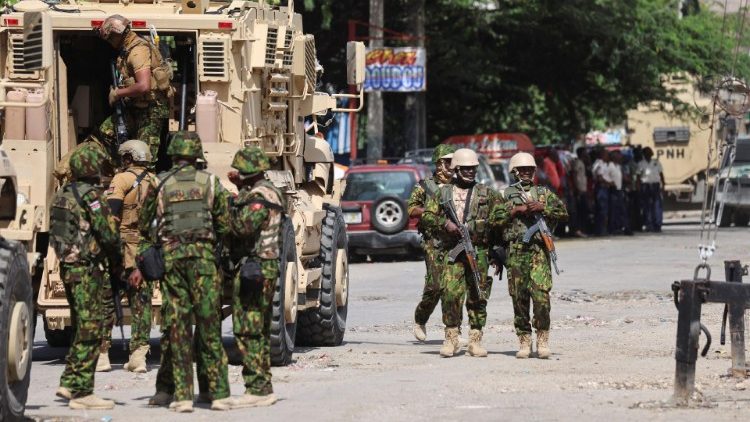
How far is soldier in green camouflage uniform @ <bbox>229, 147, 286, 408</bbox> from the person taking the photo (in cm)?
1124

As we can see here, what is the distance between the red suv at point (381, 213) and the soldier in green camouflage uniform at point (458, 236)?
1224cm

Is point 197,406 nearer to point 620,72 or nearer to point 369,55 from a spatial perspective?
point 369,55

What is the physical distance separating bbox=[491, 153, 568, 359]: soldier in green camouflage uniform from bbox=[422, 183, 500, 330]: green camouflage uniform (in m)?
0.13

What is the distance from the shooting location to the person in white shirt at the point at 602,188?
35.8m

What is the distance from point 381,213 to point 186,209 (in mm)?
16345

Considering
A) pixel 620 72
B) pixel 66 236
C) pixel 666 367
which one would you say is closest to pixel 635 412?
pixel 666 367

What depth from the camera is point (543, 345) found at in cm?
1435

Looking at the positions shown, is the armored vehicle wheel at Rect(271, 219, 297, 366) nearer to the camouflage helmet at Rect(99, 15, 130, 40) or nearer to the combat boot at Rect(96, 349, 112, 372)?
the combat boot at Rect(96, 349, 112, 372)

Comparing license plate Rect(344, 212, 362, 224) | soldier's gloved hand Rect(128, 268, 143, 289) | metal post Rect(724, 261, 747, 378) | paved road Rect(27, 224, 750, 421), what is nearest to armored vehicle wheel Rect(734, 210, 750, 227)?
license plate Rect(344, 212, 362, 224)

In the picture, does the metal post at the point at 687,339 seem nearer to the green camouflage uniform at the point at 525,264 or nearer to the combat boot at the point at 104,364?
the green camouflage uniform at the point at 525,264

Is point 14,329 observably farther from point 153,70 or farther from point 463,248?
point 463,248

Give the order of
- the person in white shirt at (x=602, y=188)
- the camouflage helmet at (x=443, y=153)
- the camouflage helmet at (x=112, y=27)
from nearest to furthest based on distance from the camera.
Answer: the camouflage helmet at (x=112, y=27) < the camouflage helmet at (x=443, y=153) < the person in white shirt at (x=602, y=188)

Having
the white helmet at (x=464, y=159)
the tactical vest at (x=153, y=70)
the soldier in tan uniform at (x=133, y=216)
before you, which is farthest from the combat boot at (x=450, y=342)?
the tactical vest at (x=153, y=70)

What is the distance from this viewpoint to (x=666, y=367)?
44.4 feet
